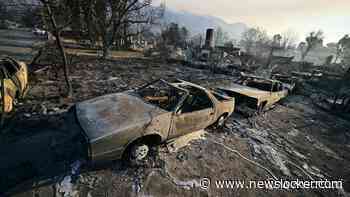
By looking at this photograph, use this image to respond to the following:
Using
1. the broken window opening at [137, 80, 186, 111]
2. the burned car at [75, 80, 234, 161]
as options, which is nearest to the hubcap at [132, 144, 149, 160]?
the burned car at [75, 80, 234, 161]

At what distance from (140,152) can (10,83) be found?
4.15m

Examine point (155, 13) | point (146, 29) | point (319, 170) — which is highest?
point (155, 13)

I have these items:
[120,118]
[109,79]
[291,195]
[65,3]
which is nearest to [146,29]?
[109,79]

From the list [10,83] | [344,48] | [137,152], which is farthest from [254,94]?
[344,48]

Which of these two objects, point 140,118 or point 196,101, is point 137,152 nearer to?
point 140,118

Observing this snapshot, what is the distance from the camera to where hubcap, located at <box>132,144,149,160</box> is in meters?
3.13

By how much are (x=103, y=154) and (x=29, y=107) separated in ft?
12.2

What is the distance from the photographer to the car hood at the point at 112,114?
2.74 meters

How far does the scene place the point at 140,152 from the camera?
3.19 metres

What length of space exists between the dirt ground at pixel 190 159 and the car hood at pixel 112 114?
34.7 inches

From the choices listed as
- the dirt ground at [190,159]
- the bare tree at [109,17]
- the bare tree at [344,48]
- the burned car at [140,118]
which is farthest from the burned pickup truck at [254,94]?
the bare tree at [344,48]

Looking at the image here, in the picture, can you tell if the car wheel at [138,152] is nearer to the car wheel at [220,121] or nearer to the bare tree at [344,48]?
the car wheel at [220,121]

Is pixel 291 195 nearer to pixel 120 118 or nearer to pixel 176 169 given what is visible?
pixel 176 169

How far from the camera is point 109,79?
351 inches
